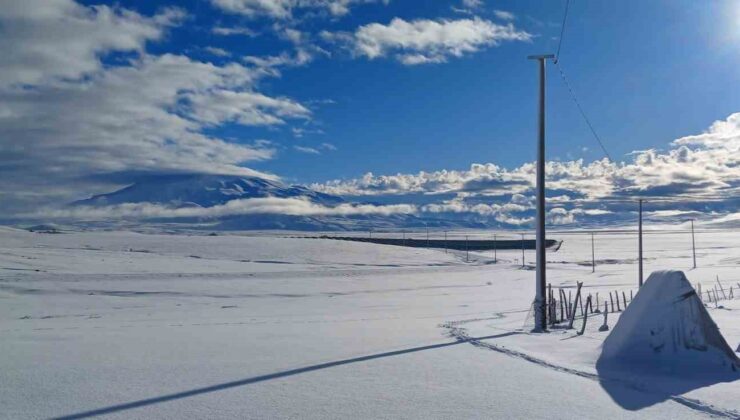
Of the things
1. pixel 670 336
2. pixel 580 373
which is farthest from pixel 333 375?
pixel 670 336

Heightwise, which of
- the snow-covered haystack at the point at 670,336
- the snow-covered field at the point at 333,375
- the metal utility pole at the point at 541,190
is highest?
the metal utility pole at the point at 541,190

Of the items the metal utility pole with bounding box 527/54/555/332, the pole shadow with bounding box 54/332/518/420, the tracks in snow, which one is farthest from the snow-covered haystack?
the metal utility pole with bounding box 527/54/555/332

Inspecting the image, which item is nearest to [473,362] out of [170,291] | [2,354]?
[2,354]

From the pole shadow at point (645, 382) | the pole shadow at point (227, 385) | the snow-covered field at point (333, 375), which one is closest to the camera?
the pole shadow at point (227, 385)

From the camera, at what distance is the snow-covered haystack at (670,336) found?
9227 mm

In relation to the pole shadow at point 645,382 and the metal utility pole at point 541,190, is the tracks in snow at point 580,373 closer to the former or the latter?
the pole shadow at point 645,382

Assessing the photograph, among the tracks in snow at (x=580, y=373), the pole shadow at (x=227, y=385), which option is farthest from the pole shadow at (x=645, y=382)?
the pole shadow at (x=227, y=385)

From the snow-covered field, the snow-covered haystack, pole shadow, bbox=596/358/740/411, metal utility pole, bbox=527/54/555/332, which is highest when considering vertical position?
metal utility pole, bbox=527/54/555/332

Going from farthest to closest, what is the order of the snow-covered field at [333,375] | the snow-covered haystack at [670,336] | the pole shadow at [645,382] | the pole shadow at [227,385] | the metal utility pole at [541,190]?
the metal utility pole at [541,190], the snow-covered haystack at [670,336], the pole shadow at [645,382], the snow-covered field at [333,375], the pole shadow at [227,385]

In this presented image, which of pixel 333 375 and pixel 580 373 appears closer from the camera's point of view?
pixel 333 375

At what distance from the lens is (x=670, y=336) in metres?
9.52

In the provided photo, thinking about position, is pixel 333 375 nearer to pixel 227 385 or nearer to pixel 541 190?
pixel 227 385

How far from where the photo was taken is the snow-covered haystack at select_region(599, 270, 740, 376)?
30.3 ft

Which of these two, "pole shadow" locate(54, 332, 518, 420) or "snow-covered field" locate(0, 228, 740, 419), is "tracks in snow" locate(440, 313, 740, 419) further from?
"pole shadow" locate(54, 332, 518, 420)
